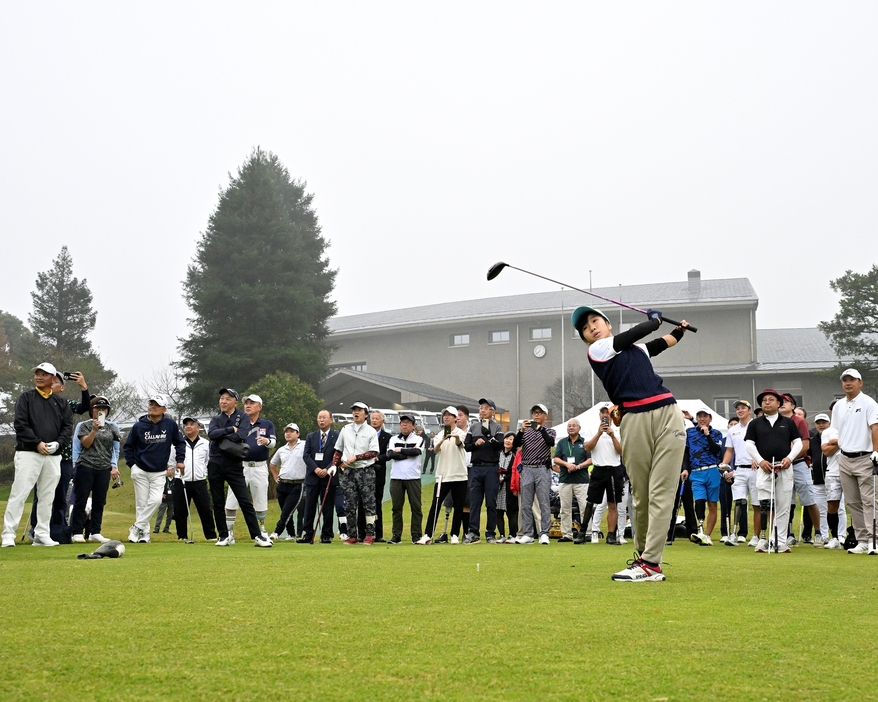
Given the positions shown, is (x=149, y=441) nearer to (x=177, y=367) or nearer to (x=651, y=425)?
(x=651, y=425)

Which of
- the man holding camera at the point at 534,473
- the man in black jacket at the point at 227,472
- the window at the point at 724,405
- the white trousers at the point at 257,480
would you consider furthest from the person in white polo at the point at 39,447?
the window at the point at 724,405

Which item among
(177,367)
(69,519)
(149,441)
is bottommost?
(69,519)

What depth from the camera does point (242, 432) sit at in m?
13.4

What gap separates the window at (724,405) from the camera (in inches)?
1994

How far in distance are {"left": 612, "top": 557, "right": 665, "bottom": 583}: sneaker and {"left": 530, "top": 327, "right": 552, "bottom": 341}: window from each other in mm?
50416

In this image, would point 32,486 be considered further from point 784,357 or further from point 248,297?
point 784,357

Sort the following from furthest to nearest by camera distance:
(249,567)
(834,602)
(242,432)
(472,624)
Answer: (242,432)
(249,567)
(834,602)
(472,624)

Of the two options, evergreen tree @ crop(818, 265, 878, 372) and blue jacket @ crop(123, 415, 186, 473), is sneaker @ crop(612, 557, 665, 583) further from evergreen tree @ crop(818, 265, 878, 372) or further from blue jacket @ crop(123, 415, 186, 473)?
evergreen tree @ crop(818, 265, 878, 372)

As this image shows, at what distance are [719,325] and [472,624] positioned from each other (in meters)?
50.9

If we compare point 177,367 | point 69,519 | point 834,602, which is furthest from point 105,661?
point 177,367

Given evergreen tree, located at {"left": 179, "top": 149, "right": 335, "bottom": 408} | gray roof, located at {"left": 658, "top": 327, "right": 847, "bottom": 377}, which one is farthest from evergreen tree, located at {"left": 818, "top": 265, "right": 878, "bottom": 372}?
evergreen tree, located at {"left": 179, "top": 149, "right": 335, "bottom": 408}

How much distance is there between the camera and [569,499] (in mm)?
15289

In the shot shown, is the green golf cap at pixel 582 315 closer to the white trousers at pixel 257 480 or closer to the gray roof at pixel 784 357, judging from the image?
the white trousers at pixel 257 480

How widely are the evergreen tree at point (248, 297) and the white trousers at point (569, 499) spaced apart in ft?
107
